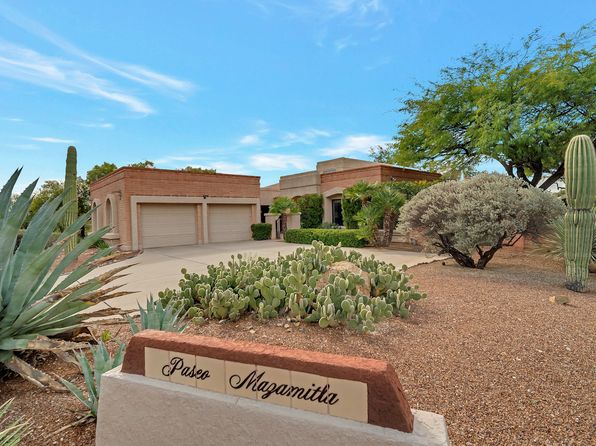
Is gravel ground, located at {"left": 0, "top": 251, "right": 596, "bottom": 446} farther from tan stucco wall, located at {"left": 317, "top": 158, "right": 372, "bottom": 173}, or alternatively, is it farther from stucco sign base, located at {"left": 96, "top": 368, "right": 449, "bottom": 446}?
tan stucco wall, located at {"left": 317, "top": 158, "right": 372, "bottom": 173}

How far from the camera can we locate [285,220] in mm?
21500

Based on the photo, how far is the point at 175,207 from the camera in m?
18.4

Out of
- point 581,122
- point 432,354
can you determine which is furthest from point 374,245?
point 432,354

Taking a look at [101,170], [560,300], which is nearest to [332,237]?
[560,300]

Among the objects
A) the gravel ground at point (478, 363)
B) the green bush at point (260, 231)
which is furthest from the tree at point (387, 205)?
the green bush at point (260, 231)

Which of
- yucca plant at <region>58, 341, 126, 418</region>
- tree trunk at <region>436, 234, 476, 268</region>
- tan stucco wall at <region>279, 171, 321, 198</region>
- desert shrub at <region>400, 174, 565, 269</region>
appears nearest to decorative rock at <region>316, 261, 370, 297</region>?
yucca plant at <region>58, 341, 126, 418</region>

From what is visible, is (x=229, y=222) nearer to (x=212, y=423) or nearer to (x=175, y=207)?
(x=175, y=207)

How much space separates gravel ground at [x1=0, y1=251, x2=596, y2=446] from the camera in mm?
2342

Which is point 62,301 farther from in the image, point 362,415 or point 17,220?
point 362,415

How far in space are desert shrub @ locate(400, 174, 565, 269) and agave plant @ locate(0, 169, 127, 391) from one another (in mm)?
7340

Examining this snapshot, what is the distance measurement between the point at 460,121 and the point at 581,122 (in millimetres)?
4902

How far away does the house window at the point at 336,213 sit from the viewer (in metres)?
22.7

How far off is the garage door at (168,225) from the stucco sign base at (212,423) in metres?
16.7

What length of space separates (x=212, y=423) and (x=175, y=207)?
17929 millimetres
